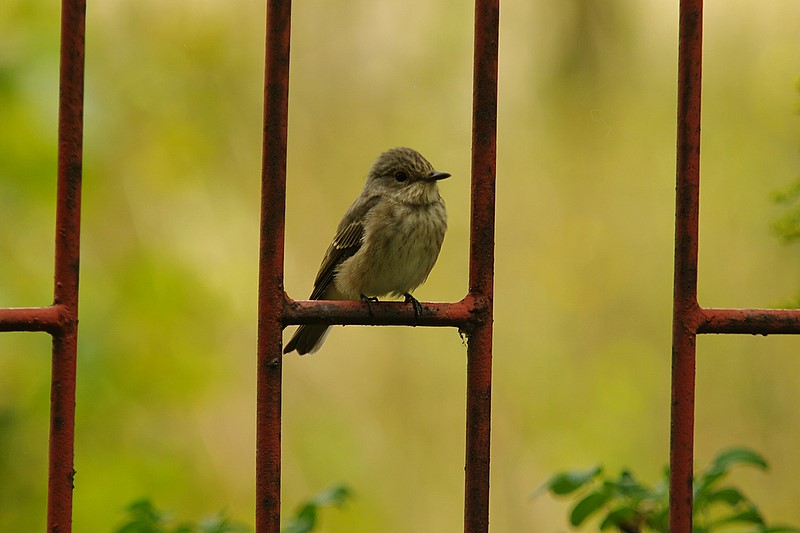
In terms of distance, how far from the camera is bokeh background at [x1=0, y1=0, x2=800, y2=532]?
4.59m

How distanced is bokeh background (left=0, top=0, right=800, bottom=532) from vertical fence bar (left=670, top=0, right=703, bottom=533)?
2.73m

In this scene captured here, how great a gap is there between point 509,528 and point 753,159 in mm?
2004

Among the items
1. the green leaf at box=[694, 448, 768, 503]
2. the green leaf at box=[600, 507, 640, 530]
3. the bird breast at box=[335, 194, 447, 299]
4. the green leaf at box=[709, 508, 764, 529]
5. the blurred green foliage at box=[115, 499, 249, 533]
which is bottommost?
the blurred green foliage at box=[115, 499, 249, 533]

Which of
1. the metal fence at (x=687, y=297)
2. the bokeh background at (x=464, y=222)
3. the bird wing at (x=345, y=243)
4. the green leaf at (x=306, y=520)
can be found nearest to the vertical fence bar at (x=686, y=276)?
the metal fence at (x=687, y=297)

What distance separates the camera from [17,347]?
3.57 metres

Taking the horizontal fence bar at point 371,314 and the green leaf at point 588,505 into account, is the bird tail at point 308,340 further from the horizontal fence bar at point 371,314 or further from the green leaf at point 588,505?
the horizontal fence bar at point 371,314

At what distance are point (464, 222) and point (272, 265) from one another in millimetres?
3419

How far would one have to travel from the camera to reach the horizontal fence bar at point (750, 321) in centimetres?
185

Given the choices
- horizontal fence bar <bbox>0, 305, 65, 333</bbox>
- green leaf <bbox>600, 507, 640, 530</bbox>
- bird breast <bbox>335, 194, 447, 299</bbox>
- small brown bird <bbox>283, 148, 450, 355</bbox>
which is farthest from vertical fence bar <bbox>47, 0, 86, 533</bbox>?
bird breast <bbox>335, 194, 447, 299</bbox>

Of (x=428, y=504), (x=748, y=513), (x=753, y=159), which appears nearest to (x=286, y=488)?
(x=428, y=504)

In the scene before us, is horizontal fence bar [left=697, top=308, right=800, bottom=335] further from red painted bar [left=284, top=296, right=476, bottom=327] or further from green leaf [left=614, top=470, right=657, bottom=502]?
green leaf [left=614, top=470, right=657, bottom=502]

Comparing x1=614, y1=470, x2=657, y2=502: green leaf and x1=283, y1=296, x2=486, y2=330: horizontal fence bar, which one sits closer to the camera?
x1=283, y1=296, x2=486, y2=330: horizontal fence bar

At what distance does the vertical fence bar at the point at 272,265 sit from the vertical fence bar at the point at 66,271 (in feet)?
0.90

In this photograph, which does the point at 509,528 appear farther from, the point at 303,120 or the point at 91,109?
Answer: the point at 91,109
